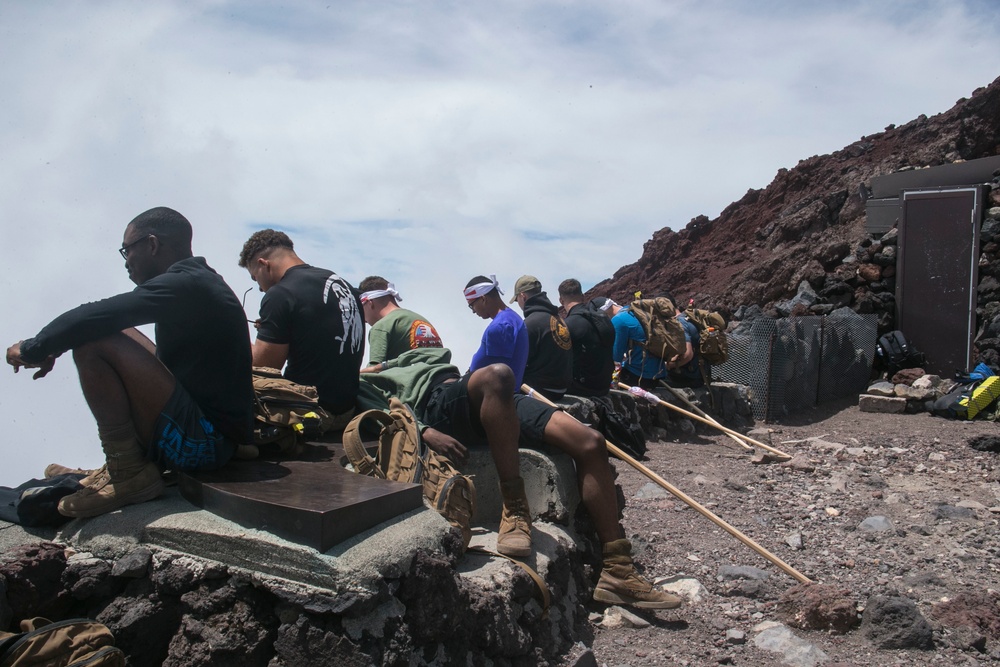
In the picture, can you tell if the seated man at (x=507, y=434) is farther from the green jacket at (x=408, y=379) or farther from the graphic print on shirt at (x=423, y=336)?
the graphic print on shirt at (x=423, y=336)

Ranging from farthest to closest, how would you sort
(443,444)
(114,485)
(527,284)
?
(527,284) < (443,444) < (114,485)

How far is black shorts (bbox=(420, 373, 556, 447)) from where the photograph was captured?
4110 mm

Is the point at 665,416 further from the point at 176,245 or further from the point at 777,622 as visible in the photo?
the point at 176,245

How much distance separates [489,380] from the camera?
3.99m

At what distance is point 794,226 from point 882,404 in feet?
43.4

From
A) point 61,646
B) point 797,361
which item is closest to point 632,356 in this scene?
point 797,361

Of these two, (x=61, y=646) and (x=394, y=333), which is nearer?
(x=61, y=646)

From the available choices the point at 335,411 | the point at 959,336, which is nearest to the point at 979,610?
the point at 335,411

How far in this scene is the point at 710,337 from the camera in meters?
10.8

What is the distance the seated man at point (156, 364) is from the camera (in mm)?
3062

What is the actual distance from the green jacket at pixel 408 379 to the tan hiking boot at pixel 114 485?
1.34 meters

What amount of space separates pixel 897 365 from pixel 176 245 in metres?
12.0

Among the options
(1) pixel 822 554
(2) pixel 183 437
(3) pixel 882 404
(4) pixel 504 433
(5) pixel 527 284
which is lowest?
(1) pixel 822 554

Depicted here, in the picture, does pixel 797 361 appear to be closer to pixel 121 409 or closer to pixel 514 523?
pixel 514 523
